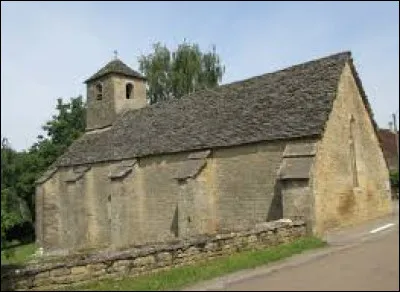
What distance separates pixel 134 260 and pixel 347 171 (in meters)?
11.8

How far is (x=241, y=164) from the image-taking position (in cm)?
2067

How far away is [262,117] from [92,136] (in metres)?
16.1

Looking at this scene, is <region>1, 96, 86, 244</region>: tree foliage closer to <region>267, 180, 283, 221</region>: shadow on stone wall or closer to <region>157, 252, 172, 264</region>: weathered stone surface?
<region>267, 180, 283, 221</region>: shadow on stone wall

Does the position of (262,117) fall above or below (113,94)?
below

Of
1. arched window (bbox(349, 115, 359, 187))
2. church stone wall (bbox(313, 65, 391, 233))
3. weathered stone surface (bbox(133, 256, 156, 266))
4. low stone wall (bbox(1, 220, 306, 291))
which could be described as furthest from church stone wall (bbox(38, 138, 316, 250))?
weathered stone surface (bbox(133, 256, 156, 266))

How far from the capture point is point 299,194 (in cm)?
1745

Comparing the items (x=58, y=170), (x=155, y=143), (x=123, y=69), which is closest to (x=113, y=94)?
(x=123, y=69)

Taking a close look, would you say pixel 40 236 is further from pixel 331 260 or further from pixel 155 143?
pixel 331 260

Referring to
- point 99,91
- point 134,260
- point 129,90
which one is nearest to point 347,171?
point 134,260

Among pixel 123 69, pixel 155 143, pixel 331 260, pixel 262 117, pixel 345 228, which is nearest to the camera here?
pixel 331 260

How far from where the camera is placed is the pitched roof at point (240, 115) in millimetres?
19734

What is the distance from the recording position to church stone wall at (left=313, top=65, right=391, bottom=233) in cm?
1842

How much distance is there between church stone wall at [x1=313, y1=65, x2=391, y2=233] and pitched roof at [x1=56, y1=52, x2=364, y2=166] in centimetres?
69

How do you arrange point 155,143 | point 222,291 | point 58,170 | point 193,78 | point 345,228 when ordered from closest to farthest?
point 222,291 → point 345,228 → point 155,143 → point 58,170 → point 193,78
